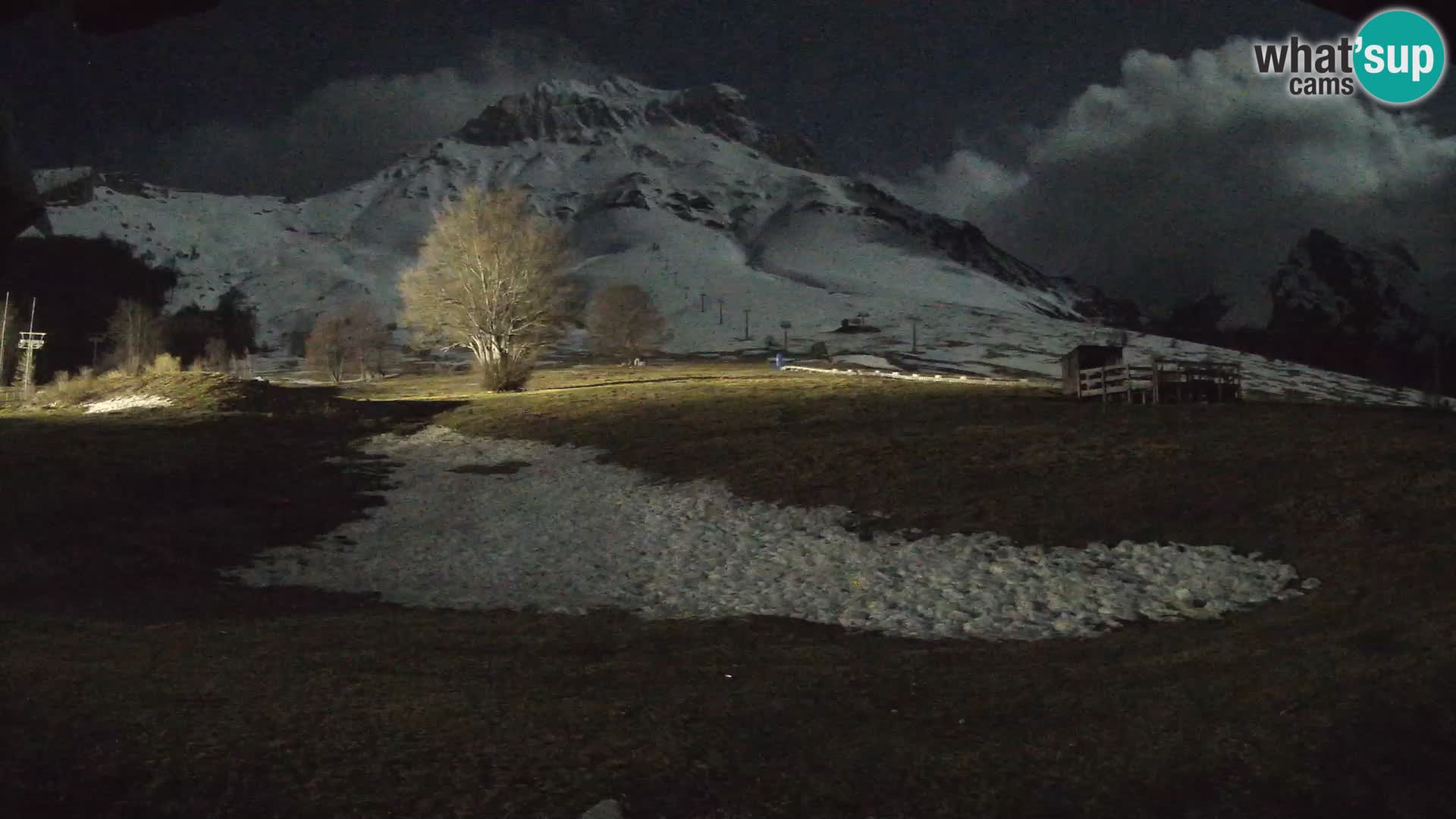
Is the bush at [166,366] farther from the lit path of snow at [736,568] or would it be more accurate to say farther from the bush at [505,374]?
the lit path of snow at [736,568]

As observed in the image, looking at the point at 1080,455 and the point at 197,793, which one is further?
the point at 1080,455

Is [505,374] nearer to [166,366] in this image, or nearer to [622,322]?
[166,366]

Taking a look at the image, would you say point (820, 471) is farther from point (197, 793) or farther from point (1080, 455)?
point (197, 793)

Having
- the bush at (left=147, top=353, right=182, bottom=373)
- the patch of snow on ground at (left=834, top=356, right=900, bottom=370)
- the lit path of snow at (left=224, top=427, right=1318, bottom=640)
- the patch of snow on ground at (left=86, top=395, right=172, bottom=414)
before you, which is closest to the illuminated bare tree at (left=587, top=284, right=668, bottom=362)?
the patch of snow on ground at (left=834, top=356, right=900, bottom=370)

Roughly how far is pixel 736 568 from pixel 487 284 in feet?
160

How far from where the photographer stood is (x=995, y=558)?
834 inches

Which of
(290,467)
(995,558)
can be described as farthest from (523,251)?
(995,558)

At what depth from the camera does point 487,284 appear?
6612 cm

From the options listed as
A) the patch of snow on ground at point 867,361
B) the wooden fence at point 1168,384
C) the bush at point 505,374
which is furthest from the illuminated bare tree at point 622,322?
the wooden fence at point 1168,384

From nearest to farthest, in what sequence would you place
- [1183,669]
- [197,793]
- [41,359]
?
1. [197,793]
2. [1183,669]
3. [41,359]

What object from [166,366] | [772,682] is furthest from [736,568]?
[166,366]

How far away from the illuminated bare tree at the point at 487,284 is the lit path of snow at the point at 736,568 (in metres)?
35.9

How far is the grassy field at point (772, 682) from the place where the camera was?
288 inches

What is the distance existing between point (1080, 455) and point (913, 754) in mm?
23477
